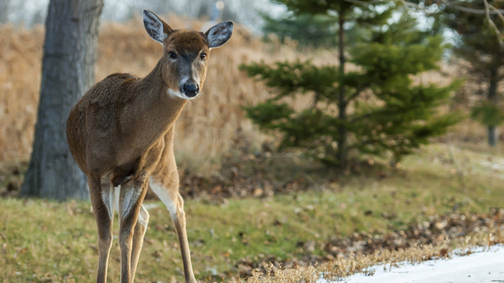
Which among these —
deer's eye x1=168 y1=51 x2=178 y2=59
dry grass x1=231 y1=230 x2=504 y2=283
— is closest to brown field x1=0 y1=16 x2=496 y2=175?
dry grass x1=231 y1=230 x2=504 y2=283

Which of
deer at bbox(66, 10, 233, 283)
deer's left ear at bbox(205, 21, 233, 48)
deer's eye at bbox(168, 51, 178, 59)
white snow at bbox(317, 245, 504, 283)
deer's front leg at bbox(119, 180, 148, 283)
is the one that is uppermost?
deer's left ear at bbox(205, 21, 233, 48)

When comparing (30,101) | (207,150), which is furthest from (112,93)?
(30,101)

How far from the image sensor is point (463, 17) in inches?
437

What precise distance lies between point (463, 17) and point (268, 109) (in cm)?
522

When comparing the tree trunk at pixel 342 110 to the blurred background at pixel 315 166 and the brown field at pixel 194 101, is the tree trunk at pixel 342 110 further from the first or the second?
the brown field at pixel 194 101

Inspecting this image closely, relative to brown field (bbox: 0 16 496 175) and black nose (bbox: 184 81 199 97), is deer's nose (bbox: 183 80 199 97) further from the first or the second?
brown field (bbox: 0 16 496 175)

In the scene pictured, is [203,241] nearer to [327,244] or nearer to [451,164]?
[327,244]

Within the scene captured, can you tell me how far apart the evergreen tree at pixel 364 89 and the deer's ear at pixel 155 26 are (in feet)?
19.9

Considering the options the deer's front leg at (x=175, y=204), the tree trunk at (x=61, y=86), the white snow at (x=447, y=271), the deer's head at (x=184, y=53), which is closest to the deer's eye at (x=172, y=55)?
the deer's head at (x=184, y=53)

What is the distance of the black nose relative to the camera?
3332mm

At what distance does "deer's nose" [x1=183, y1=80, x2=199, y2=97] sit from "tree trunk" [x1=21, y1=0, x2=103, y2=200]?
3.82m

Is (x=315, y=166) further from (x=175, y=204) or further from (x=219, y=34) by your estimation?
(x=219, y=34)

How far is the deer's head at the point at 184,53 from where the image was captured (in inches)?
134

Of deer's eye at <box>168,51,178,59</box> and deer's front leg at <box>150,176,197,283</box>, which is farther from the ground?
deer's eye at <box>168,51,178,59</box>
